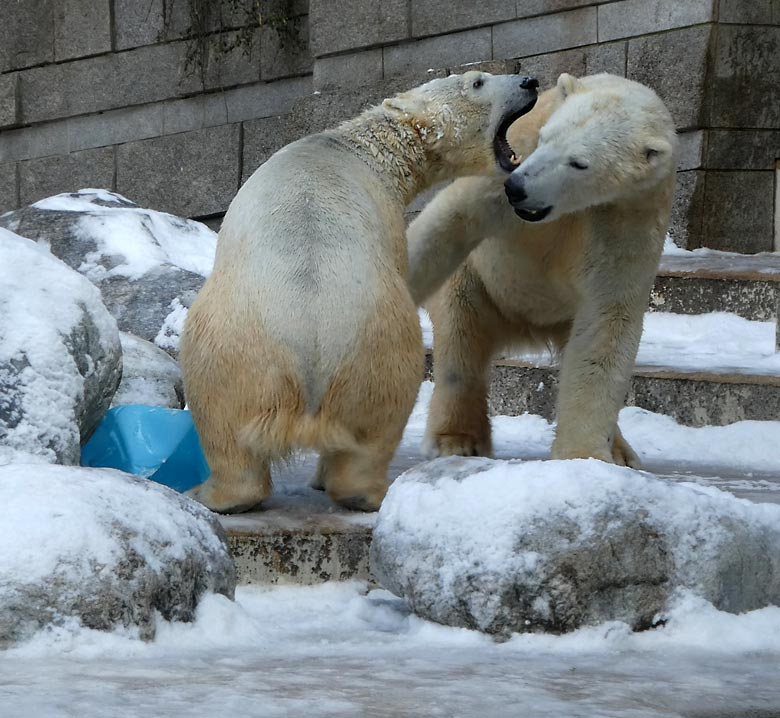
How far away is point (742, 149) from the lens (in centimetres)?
760

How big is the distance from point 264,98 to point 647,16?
2.98m

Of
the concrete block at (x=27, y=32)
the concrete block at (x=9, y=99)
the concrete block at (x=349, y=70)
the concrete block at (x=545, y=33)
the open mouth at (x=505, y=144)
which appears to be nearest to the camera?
the open mouth at (x=505, y=144)

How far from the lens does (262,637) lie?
2658mm

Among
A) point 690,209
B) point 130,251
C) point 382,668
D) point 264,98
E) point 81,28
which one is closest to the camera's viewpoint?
point 382,668

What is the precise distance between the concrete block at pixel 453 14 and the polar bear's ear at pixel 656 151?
4.36 metres

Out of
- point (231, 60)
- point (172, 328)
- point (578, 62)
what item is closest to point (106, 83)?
point (231, 60)

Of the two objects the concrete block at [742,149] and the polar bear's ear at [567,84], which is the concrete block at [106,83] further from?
the polar bear's ear at [567,84]

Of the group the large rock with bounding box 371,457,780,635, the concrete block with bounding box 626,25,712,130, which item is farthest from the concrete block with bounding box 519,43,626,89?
the large rock with bounding box 371,457,780,635

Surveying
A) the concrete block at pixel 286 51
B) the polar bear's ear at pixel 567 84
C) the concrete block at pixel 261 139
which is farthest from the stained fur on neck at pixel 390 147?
the concrete block at pixel 286 51

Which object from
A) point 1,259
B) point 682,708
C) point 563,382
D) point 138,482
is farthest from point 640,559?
point 1,259

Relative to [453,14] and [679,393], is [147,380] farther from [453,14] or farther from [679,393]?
[453,14]

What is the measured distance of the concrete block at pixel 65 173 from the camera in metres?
10.4

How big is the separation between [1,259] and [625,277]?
1.75 metres

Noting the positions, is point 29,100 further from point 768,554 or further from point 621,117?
point 768,554
